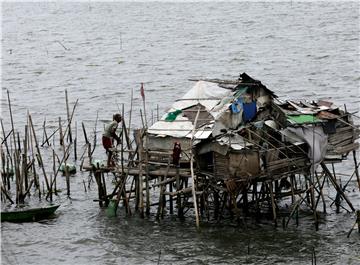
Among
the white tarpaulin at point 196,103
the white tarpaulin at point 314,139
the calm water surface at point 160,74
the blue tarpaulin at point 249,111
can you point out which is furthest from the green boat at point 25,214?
the white tarpaulin at point 314,139

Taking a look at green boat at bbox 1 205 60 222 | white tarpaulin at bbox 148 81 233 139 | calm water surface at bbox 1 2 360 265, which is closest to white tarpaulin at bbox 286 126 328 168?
calm water surface at bbox 1 2 360 265

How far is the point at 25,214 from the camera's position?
24.5 m

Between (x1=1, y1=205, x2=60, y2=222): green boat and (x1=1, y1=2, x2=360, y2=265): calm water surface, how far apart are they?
210 millimetres

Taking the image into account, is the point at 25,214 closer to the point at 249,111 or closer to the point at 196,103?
the point at 196,103

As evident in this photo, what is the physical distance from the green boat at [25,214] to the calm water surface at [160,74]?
8.3 inches

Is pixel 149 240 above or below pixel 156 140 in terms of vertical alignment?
below

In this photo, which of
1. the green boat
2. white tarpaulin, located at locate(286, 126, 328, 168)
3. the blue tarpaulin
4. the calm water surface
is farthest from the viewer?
the green boat

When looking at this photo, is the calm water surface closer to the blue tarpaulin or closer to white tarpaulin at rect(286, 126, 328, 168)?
white tarpaulin at rect(286, 126, 328, 168)

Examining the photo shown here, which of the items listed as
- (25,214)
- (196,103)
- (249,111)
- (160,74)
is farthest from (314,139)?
(160,74)

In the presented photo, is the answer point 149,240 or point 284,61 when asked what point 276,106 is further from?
point 284,61

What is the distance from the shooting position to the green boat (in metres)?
24.4

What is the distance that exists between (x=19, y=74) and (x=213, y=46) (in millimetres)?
12255

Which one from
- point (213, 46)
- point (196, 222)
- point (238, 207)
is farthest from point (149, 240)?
point (213, 46)

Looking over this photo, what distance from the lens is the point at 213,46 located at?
55.2m
